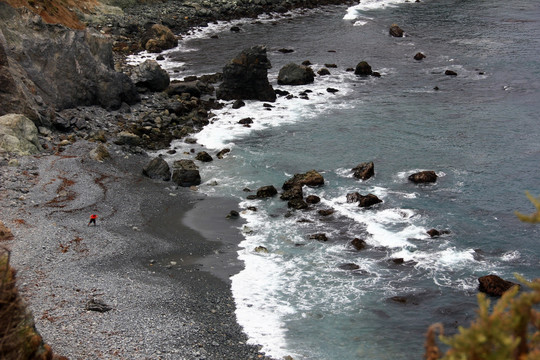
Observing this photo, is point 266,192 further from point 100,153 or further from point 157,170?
point 100,153

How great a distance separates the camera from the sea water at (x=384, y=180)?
19.9m

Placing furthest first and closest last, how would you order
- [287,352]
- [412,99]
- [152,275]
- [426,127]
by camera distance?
[412,99] → [426,127] → [152,275] → [287,352]

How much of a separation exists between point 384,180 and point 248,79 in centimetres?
1838

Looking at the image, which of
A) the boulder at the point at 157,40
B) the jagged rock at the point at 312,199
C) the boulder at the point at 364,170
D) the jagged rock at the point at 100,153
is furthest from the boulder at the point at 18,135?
the boulder at the point at 157,40

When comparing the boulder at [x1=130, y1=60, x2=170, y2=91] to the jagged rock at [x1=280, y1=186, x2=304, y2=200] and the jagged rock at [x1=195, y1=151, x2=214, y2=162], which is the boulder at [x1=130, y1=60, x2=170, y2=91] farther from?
the jagged rock at [x1=280, y1=186, x2=304, y2=200]

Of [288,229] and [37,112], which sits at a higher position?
[37,112]

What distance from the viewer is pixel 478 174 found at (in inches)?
1216

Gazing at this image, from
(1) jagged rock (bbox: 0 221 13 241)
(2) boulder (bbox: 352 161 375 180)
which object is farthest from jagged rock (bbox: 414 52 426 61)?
(1) jagged rock (bbox: 0 221 13 241)

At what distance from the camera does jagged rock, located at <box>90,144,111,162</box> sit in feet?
100

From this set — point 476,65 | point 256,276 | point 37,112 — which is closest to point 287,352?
point 256,276

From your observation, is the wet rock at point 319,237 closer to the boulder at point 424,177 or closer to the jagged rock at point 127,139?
the boulder at point 424,177

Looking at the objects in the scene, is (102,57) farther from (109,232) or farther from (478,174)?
(478,174)

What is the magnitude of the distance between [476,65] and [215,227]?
35.9 metres

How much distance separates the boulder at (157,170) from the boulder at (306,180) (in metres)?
6.94
